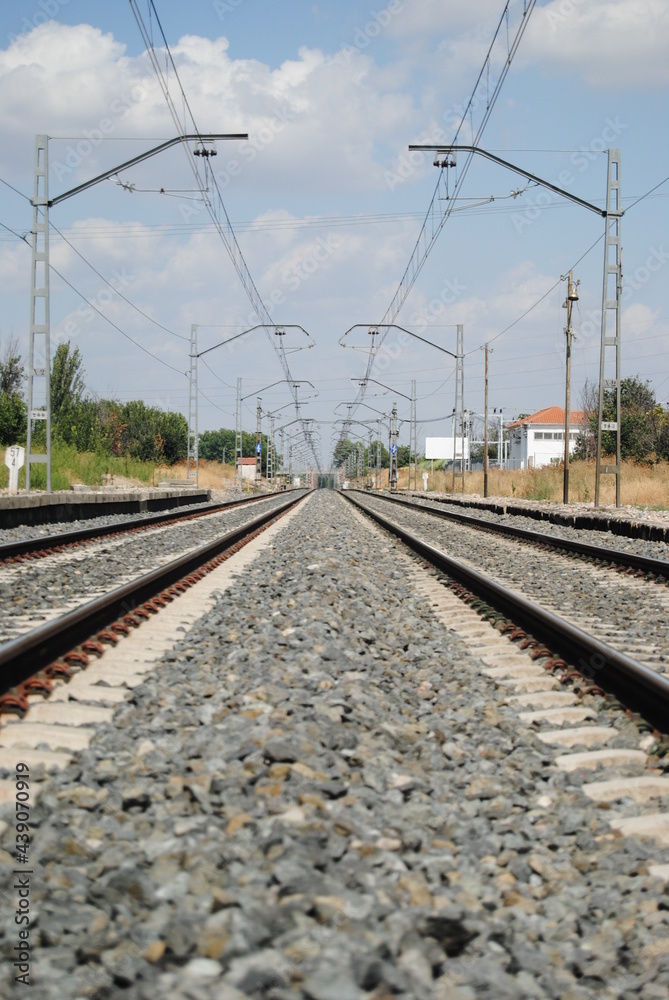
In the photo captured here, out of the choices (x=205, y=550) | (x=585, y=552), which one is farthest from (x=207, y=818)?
(x=585, y=552)

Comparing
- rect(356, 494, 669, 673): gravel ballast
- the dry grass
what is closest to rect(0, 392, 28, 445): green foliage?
the dry grass

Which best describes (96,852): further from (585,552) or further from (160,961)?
(585,552)

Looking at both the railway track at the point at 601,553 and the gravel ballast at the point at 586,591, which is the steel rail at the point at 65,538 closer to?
the gravel ballast at the point at 586,591

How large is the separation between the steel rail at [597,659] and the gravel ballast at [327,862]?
0.70 ft

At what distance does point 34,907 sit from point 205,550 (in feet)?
33.5

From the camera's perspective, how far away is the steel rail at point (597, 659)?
4471 millimetres

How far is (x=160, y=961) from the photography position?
2.11 meters

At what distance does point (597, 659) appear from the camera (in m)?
5.36

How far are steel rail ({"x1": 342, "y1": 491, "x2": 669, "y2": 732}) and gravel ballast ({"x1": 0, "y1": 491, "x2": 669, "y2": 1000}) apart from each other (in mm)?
212

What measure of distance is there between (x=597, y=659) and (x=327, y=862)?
3154 millimetres

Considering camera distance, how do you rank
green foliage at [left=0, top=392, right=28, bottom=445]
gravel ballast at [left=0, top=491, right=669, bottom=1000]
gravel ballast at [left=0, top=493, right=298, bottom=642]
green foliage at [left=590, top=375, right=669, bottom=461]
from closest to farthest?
gravel ballast at [left=0, top=491, right=669, bottom=1000], gravel ballast at [left=0, top=493, right=298, bottom=642], green foliage at [left=0, top=392, right=28, bottom=445], green foliage at [left=590, top=375, right=669, bottom=461]

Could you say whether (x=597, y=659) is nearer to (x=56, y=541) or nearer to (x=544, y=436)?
(x=56, y=541)

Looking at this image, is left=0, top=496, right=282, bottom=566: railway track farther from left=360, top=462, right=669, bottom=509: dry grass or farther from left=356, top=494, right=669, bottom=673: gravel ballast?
left=360, top=462, right=669, bottom=509: dry grass

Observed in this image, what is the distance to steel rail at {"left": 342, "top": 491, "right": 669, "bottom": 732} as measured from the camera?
4.47 meters
